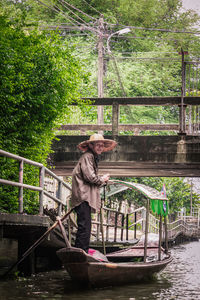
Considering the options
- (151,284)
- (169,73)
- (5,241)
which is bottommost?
(151,284)

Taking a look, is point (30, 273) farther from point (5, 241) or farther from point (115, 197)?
point (115, 197)

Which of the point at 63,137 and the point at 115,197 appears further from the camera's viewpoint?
the point at 115,197

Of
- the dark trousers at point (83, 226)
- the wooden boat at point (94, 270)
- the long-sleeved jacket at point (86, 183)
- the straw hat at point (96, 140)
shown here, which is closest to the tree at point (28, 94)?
the straw hat at point (96, 140)

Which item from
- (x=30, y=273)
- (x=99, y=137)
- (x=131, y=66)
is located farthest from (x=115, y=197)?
(x=99, y=137)

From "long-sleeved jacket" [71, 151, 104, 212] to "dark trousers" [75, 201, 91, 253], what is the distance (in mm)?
88

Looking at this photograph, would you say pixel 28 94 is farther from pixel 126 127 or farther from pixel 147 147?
pixel 126 127

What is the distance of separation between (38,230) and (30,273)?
1131mm

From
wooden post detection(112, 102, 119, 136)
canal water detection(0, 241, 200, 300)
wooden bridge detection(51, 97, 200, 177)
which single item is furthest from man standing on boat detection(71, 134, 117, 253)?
wooden post detection(112, 102, 119, 136)

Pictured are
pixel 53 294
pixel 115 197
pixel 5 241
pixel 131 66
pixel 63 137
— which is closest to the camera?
pixel 53 294

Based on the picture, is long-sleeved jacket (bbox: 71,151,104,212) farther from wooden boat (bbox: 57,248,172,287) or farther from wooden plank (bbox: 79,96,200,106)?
wooden plank (bbox: 79,96,200,106)

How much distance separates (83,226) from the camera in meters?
8.15

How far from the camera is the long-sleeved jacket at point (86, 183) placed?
8195 mm

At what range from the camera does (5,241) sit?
946 centimetres

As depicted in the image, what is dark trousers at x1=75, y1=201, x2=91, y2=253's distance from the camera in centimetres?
813
